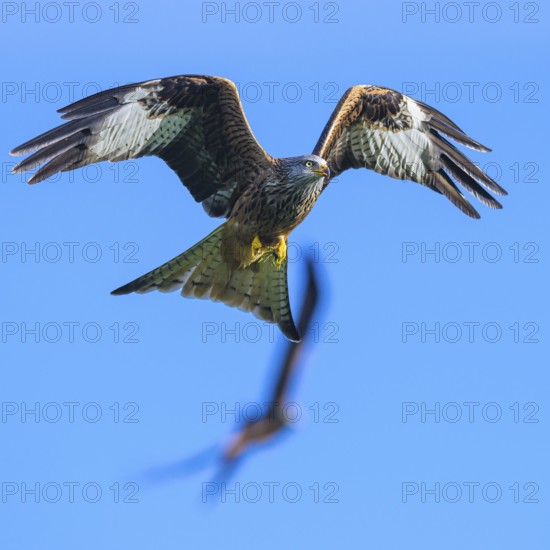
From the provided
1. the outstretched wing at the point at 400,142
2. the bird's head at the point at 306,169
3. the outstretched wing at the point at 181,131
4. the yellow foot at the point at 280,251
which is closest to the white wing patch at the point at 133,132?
the outstretched wing at the point at 181,131

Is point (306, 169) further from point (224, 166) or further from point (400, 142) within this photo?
point (400, 142)

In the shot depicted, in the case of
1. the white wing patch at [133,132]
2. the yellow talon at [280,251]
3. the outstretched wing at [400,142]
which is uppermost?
the white wing patch at [133,132]

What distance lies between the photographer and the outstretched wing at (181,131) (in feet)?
27.8

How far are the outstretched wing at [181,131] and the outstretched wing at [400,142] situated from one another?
4.21 feet

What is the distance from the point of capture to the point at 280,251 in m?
9.09

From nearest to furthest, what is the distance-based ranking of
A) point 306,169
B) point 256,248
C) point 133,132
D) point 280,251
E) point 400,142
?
point 306,169, point 133,132, point 256,248, point 280,251, point 400,142

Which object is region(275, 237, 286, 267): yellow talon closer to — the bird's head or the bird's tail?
the bird's tail

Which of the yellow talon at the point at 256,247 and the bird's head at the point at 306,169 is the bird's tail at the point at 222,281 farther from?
the bird's head at the point at 306,169

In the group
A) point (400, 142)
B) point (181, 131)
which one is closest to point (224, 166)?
point (181, 131)

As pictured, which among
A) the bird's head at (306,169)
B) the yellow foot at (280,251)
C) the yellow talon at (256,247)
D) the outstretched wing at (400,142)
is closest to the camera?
the bird's head at (306,169)

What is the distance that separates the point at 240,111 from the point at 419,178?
236 centimetres

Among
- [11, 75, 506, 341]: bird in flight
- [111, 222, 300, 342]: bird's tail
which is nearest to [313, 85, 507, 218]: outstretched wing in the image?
[11, 75, 506, 341]: bird in flight

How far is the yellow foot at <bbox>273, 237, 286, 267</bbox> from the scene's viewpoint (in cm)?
899

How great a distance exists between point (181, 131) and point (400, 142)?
2565 mm
